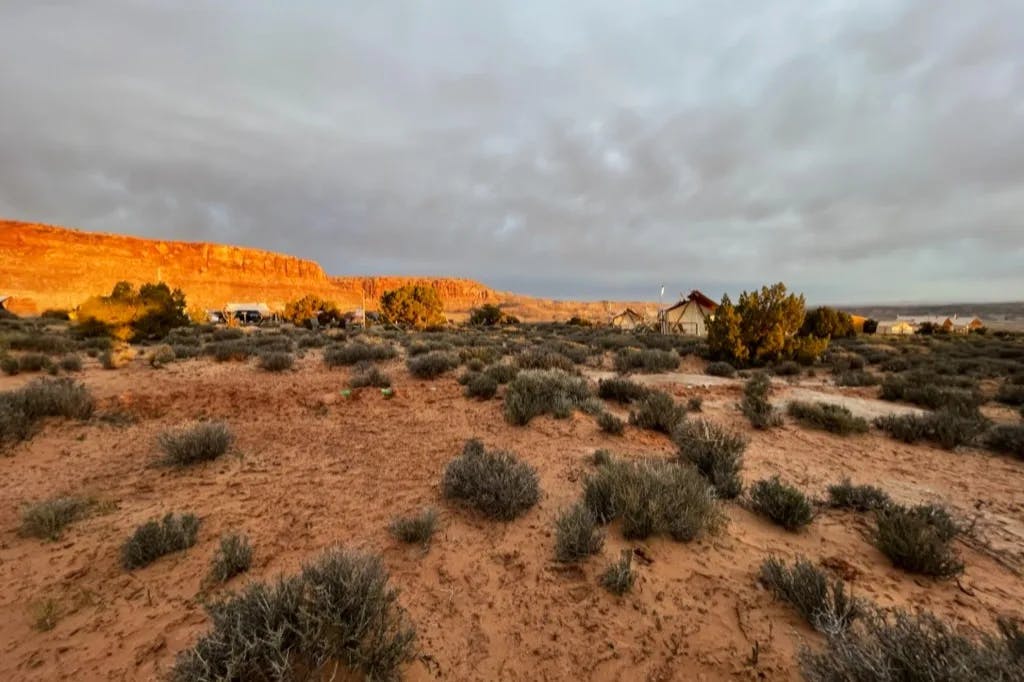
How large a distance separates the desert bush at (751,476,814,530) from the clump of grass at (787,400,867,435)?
4881 mm

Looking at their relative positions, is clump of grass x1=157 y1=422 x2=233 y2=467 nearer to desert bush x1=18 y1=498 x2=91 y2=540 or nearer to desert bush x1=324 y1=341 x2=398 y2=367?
desert bush x1=18 y1=498 x2=91 y2=540

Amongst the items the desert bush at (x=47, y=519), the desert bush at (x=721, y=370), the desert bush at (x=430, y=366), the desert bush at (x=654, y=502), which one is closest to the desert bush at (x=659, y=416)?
the desert bush at (x=654, y=502)

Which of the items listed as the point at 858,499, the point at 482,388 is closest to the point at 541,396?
the point at 482,388

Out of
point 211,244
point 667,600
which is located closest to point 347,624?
point 667,600

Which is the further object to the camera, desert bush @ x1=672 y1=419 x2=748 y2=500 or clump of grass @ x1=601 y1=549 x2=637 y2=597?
desert bush @ x1=672 y1=419 x2=748 y2=500

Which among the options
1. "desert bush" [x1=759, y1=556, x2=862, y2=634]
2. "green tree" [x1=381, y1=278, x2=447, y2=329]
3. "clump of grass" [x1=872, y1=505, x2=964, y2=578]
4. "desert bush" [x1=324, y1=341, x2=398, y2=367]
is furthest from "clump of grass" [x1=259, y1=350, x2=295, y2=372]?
"green tree" [x1=381, y1=278, x2=447, y2=329]

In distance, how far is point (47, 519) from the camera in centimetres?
366

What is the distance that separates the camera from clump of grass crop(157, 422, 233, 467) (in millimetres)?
5090

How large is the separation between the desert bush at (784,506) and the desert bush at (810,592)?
100 cm

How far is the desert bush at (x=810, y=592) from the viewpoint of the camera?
8.29 ft

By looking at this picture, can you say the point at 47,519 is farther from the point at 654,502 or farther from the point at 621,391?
the point at 621,391

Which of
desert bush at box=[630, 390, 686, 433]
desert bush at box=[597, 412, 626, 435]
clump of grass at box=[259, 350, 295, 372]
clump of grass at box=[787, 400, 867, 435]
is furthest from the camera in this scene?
clump of grass at box=[259, 350, 295, 372]

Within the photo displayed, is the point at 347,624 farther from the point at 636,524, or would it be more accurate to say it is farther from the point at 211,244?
the point at 211,244

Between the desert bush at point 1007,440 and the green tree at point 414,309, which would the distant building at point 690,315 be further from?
the desert bush at point 1007,440
